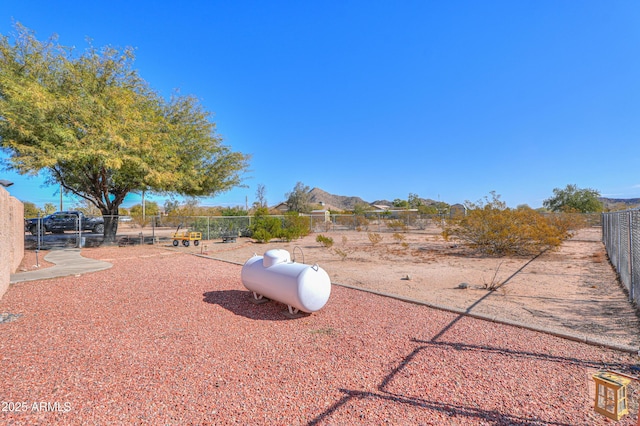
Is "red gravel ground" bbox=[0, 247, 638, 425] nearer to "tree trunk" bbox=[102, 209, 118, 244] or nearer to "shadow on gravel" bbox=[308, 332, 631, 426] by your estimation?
"shadow on gravel" bbox=[308, 332, 631, 426]

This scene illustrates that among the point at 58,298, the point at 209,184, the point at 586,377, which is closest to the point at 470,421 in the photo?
the point at 586,377

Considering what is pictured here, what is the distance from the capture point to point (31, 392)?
301 centimetres

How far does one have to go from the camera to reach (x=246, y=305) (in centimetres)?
614

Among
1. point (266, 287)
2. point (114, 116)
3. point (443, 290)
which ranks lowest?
point (443, 290)

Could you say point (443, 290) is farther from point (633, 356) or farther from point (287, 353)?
point (287, 353)

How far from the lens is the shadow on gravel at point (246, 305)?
18.2 feet

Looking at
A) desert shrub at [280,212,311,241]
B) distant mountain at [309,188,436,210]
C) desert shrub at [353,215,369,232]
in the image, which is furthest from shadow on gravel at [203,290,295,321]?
distant mountain at [309,188,436,210]

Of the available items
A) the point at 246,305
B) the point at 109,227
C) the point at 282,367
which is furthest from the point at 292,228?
the point at 282,367

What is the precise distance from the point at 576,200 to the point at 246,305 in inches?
1998

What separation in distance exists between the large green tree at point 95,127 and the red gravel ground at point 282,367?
31.1 feet

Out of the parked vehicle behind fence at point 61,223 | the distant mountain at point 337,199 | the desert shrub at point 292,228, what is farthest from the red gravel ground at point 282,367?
the distant mountain at point 337,199

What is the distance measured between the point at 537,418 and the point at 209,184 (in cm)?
1952

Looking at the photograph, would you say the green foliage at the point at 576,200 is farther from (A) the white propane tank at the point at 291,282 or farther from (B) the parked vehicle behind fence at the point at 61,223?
(B) the parked vehicle behind fence at the point at 61,223

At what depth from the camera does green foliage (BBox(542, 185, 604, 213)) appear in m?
40.3
